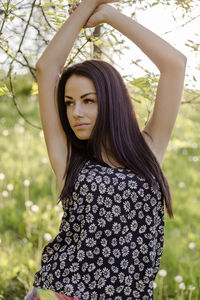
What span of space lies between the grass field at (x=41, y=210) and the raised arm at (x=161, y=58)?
1.87 ft

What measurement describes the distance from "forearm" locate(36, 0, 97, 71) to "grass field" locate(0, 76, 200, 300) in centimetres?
83

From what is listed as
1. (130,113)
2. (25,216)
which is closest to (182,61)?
(130,113)

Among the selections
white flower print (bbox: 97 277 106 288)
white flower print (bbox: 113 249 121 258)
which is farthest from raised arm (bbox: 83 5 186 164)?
white flower print (bbox: 97 277 106 288)

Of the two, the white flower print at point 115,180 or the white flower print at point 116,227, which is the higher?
the white flower print at point 115,180

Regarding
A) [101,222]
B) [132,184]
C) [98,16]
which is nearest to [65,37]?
[98,16]

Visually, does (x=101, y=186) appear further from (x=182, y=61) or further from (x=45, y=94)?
(x=182, y=61)

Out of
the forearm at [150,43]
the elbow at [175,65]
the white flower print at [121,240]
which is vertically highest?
the forearm at [150,43]

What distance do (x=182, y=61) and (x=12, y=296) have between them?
7.01ft

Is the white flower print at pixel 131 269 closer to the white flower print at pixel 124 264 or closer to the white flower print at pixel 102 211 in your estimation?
the white flower print at pixel 124 264

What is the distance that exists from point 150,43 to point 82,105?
0.39 m

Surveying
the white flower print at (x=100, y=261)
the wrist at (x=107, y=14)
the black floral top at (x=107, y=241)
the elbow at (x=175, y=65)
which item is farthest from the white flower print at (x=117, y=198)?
the wrist at (x=107, y=14)

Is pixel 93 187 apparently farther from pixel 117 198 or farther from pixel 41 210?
pixel 41 210

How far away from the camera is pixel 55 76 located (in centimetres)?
210

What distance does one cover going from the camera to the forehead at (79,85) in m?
1.97
